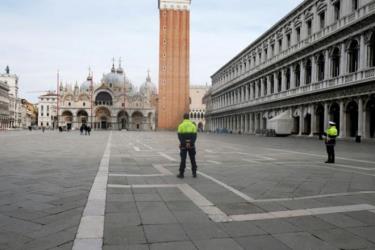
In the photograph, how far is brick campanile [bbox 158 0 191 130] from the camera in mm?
76938

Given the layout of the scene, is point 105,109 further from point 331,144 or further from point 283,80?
point 331,144

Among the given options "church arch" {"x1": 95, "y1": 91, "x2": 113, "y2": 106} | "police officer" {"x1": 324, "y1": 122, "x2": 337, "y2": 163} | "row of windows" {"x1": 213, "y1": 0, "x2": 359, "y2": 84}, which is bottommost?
"police officer" {"x1": 324, "y1": 122, "x2": 337, "y2": 163}

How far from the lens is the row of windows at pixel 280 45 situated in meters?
31.7

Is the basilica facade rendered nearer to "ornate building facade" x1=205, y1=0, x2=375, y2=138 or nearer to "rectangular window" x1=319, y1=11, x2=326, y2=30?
"ornate building facade" x1=205, y1=0, x2=375, y2=138

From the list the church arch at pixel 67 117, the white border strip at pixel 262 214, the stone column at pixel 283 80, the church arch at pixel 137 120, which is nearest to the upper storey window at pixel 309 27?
the stone column at pixel 283 80

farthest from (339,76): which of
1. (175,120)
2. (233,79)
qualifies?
(175,120)

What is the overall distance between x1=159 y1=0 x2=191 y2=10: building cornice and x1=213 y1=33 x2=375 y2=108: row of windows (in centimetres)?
2935

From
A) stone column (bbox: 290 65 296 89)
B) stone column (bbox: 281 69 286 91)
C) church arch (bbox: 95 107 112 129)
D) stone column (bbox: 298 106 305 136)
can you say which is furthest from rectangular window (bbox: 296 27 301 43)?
church arch (bbox: 95 107 112 129)

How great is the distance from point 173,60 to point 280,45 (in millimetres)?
36985

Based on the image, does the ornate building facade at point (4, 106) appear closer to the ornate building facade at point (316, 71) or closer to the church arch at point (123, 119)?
the church arch at point (123, 119)

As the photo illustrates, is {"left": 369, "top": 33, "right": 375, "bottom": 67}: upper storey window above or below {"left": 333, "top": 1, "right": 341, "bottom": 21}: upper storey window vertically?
below

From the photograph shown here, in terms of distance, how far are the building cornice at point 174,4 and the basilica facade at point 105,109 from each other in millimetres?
37761

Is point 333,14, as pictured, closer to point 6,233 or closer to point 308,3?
point 308,3

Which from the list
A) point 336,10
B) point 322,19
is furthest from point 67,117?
point 336,10
